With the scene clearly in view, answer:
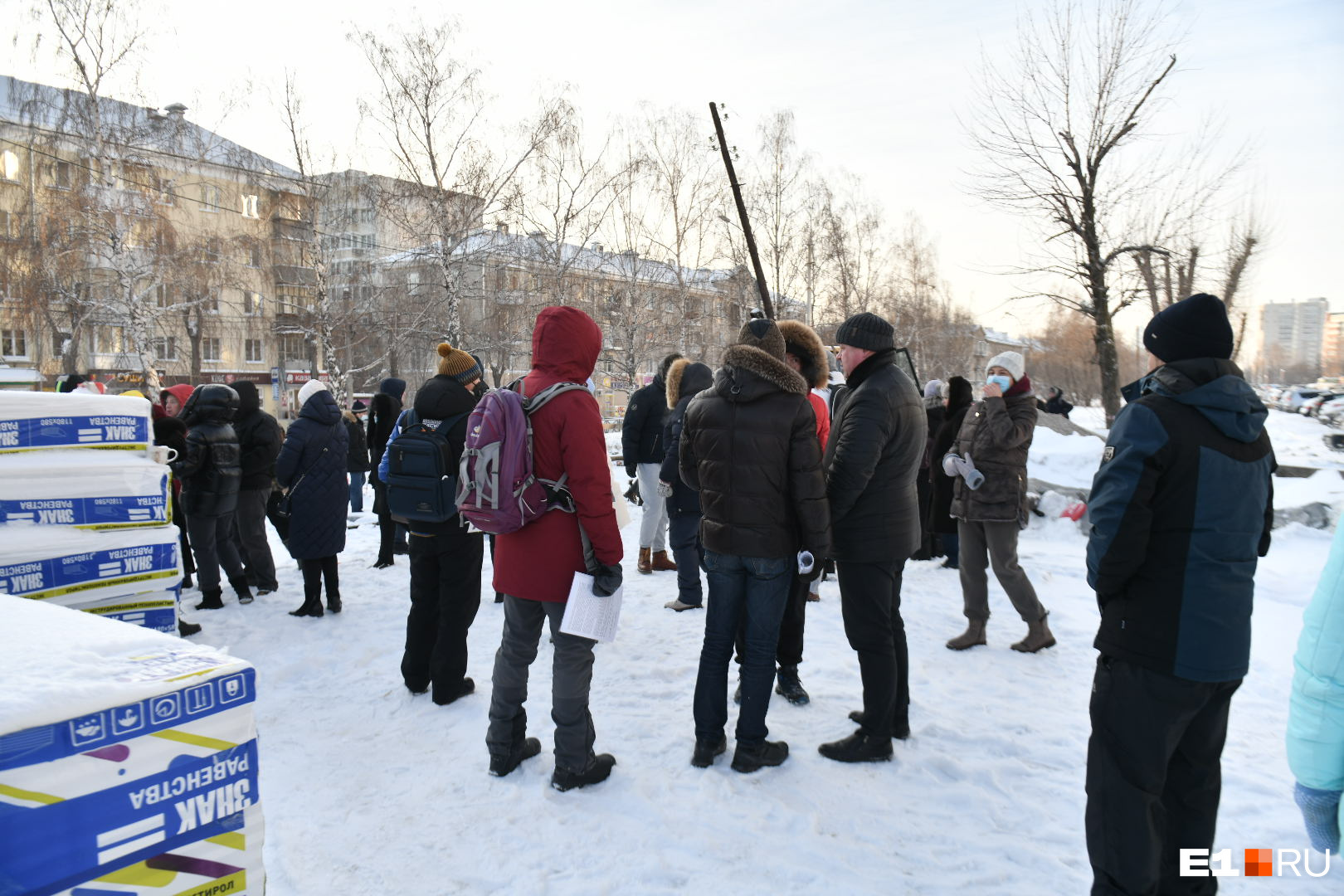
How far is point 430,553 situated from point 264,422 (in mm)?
3242

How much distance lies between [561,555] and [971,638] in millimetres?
3413

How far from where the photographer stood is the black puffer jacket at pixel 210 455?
6.18 m

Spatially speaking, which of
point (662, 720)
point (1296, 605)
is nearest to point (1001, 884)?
point (662, 720)

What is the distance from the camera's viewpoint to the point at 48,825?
4.09 ft

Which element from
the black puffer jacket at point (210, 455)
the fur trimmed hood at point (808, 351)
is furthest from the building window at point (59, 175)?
the fur trimmed hood at point (808, 351)

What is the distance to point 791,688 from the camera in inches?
174

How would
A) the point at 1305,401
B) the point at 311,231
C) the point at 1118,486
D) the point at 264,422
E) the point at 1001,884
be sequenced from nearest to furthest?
the point at 1118,486
the point at 1001,884
the point at 264,422
the point at 311,231
the point at 1305,401

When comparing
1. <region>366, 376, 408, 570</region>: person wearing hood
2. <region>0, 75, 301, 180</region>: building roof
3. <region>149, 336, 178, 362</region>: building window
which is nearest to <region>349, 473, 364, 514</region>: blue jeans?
<region>366, 376, 408, 570</region>: person wearing hood

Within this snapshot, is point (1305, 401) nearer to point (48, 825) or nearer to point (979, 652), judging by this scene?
point (979, 652)

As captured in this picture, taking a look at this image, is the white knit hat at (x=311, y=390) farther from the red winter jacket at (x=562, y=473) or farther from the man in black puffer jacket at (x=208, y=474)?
the red winter jacket at (x=562, y=473)

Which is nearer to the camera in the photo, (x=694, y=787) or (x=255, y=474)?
(x=694, y=787)

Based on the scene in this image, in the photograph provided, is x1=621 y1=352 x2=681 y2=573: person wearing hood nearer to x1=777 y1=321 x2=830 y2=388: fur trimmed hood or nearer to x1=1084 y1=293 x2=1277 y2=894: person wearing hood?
x1=777 y1=321 x2=830 y2=388: fur trimmed hood

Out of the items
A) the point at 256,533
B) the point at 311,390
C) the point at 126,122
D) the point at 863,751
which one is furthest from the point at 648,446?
the point at 126,122

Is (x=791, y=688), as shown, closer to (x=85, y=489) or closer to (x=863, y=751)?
(x=863, y=751)
